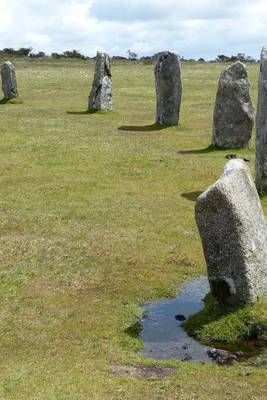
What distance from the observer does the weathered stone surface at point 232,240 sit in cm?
1226

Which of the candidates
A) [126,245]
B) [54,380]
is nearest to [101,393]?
[54,380]

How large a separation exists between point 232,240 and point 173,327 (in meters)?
1.90

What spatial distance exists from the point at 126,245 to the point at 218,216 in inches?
195

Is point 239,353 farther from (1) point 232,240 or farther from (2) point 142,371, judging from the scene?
(1) point 232,240

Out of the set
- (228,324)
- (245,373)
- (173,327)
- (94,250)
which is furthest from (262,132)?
(245,373)

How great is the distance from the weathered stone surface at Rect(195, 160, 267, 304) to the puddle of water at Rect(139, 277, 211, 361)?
100 cm

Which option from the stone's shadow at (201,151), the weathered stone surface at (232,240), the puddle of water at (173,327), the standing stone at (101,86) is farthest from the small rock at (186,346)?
the standing stone at (101,86)

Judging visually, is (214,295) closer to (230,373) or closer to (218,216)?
(218,216)

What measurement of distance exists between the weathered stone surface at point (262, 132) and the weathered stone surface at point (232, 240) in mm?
8756

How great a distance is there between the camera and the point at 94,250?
1653cm

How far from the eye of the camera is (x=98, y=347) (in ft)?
37.9

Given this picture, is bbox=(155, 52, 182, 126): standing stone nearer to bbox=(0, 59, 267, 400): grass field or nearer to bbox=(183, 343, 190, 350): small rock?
bbox=(0, 59, 267, 400): grass field

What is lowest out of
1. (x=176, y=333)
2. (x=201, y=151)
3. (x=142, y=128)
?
(x=176, y=333)

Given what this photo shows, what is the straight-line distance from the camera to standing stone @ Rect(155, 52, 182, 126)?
35.2 m
